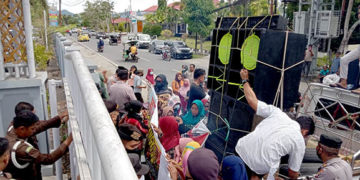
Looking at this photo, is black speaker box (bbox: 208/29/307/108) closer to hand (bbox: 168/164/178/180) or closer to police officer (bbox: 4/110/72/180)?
hand (bbox: 168/164/178/180)

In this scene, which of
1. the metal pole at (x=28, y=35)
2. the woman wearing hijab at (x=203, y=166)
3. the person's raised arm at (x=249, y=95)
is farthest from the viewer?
the metal pole at (x=28, y=35)

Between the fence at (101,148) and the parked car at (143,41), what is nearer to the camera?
the fence at (101,148)

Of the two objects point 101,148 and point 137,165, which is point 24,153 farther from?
point 101,148

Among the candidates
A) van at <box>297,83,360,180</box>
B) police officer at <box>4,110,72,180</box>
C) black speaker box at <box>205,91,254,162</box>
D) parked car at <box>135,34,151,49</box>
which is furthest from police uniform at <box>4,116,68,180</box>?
parked car at <box>135,34,151,49</box>

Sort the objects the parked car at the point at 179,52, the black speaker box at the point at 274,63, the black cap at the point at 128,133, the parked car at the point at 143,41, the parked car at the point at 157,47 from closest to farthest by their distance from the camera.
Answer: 1. the black cap at the point at 128,133
2. the black speaker box at the point at 274,63
3. the parked car at the point at 179,52
4. the parked car at the point at 157,47
5. the parked car at the point at 143,41

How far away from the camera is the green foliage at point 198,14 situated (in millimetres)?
25625

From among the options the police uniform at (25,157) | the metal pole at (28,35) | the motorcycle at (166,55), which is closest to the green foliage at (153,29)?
the motorcycle at (166,55)

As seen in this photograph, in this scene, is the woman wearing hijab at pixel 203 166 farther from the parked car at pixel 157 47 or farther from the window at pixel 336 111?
the parked car at pixel 157 47

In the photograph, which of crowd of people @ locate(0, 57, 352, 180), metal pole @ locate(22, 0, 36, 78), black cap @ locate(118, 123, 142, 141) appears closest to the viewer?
crowd of people @ locate(0, 57, 352, 180)

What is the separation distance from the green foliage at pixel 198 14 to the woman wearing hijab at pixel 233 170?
79.1ft

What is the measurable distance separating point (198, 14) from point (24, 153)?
963 inches

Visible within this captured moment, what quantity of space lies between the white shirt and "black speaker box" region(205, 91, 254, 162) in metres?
0.76

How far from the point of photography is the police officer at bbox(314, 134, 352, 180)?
2523 millimetres

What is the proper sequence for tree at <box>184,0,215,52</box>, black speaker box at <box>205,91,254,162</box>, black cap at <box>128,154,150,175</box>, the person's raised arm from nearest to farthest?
black cap at <box>128,154,150,175</box>, the person's raised arm, black speaker box at <box>205,91,254,162</box>, tree at <box>184,0,215,52</box>
